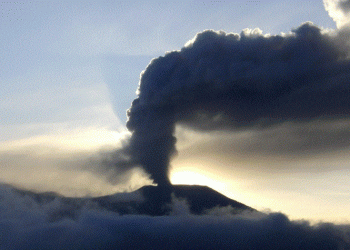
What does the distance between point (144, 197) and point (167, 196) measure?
27.1 m

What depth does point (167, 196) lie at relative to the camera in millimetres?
175000

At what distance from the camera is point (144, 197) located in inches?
7810

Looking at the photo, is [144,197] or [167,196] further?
[144,197]
